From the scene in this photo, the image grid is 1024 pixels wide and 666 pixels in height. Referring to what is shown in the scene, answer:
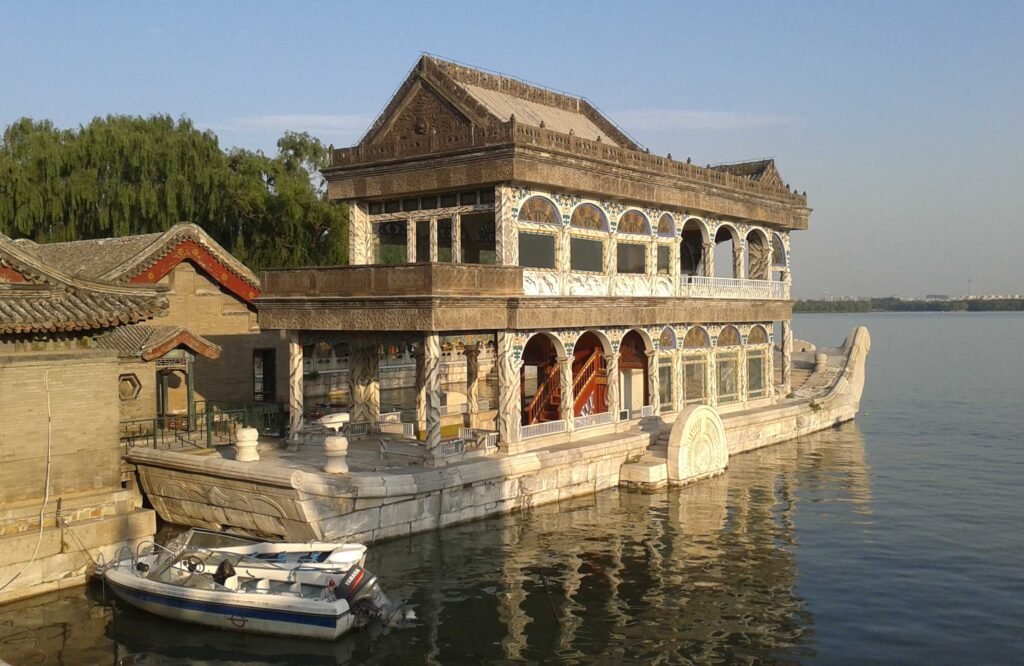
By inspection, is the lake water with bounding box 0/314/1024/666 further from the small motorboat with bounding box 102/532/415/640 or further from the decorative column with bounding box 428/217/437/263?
the decorative column with bounding box 428/217/437/263

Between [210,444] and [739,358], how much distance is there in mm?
17789

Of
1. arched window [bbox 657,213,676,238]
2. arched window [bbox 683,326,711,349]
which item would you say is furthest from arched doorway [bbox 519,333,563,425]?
arched window [bbox 657,213,676,238]

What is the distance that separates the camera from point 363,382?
2508cm

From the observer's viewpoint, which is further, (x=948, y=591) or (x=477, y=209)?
(x=477, y=209)

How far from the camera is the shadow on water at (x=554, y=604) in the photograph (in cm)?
1389

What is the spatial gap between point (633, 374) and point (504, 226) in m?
8.94

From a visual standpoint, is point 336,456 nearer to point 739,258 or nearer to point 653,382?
point 653,382

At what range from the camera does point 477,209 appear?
22.9 meters

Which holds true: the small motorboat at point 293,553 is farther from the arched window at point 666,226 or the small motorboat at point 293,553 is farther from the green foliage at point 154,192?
the green foliage at point 154,192

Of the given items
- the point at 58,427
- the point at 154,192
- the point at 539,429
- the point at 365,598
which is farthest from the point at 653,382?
the point at 154,192

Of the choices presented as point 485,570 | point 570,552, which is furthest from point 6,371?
point 570,552

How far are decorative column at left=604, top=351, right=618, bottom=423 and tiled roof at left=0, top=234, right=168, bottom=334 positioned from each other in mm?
12565

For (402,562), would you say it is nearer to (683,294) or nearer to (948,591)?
(948,591)

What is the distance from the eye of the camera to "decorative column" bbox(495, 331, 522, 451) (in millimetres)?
22094
